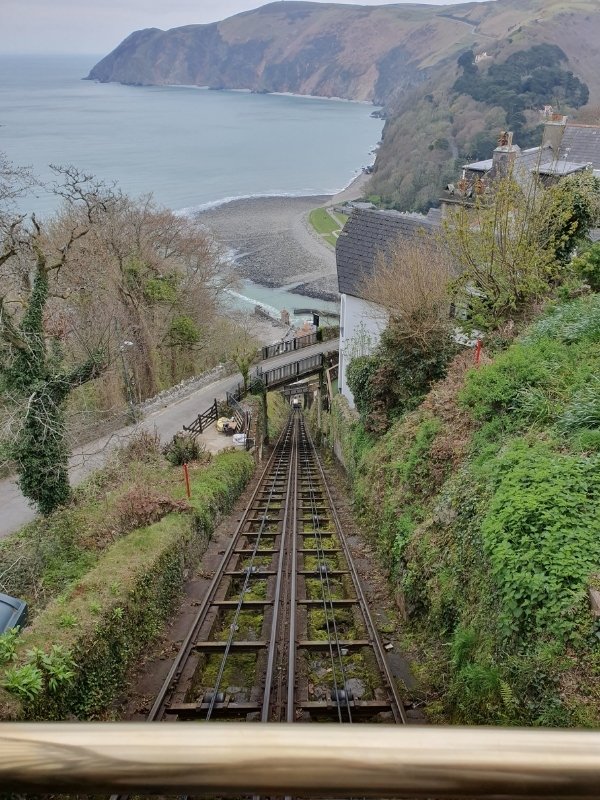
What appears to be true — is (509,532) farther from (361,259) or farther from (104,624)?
(361,259)

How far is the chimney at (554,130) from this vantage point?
27297mm

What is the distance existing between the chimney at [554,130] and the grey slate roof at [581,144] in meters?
0.67

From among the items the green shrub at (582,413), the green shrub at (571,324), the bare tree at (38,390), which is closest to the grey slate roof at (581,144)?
the green shrub at (571,324)

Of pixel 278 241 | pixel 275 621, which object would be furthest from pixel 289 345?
pixel 278 241

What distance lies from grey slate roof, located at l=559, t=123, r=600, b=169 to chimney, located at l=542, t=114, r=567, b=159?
0.67 metres

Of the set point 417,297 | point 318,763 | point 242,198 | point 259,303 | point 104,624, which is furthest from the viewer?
point 242,198

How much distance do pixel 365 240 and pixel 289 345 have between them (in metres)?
14.4

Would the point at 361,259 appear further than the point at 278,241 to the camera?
No

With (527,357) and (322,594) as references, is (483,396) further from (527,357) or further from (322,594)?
(322,594)

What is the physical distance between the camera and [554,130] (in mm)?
27516

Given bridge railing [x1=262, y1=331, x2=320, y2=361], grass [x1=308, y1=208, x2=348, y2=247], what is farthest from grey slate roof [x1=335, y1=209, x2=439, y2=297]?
grass [x1=308, y1=208, x2=348, y2=247]

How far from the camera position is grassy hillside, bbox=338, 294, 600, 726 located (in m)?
6.29

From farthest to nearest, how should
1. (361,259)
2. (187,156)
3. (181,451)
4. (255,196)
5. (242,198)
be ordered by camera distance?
(187,156) → (255,196) → (242,198) → (361,259) → (181,451)

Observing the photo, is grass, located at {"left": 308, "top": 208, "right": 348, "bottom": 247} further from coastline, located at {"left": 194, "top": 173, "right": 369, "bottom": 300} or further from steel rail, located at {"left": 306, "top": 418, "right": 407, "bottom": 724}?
steel rail, located at {"left": 306, "top": 418, "right": 407, "bottom": 724}
